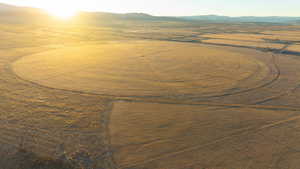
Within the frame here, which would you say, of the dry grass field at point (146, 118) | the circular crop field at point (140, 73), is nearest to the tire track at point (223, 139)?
the dry grass field at point (146, 118)

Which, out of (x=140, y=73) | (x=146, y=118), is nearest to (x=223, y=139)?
(x=146, y=118)

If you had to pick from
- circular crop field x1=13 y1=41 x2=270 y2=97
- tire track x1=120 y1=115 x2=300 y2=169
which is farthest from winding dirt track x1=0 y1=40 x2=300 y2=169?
circular crop field x1=13 y1=41 x2=270 y2=97

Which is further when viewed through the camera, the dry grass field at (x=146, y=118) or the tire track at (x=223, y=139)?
the dry grass field at (x=146, y=118)

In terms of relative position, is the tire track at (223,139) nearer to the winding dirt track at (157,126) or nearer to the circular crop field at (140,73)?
the winding dirt track at (157,126)

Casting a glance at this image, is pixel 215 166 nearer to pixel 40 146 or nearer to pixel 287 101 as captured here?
pixel 40 146

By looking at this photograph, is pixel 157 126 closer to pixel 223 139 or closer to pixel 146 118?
pixel 146 118

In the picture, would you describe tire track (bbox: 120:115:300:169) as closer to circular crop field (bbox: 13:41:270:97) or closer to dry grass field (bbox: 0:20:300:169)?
dry grass field (bbox: 0:20:300:169)

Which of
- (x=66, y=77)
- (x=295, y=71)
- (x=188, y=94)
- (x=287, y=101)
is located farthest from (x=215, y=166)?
(x=295, y=71)
